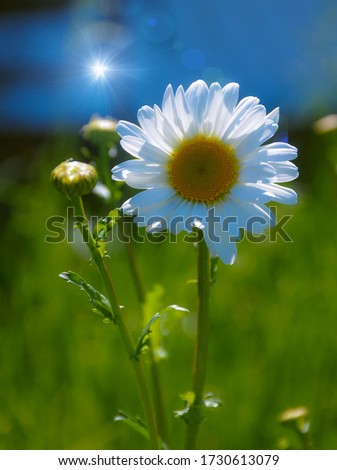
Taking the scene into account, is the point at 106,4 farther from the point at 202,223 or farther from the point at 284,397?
the point at 202,223

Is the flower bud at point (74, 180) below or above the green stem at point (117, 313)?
above

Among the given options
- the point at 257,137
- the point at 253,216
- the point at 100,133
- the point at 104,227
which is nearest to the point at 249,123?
the point at 257,137

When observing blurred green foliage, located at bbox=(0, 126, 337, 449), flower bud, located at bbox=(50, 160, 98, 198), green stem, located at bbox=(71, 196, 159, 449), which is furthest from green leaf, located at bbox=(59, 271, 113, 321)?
blurred green foliage, located at bbox=(0, 126, 337, 449)

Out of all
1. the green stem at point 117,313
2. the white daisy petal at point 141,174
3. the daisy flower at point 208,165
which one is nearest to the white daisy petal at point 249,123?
the daisy flower at point 208,165

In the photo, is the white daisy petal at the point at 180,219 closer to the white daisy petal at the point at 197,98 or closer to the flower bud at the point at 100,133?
the white daisy petal at the point at 197,98

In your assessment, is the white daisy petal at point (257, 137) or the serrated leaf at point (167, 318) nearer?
the white daisy petal at point (257, 137)
